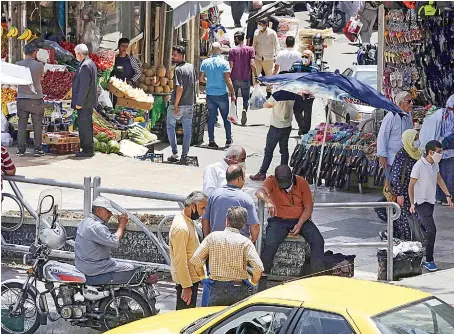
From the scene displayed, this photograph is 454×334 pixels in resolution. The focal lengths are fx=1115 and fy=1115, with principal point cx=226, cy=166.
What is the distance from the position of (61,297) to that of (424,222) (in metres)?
4.49

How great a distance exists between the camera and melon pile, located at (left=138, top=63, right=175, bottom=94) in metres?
21.3

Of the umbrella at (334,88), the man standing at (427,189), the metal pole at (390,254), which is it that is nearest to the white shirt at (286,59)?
the umbrella at (334,88)

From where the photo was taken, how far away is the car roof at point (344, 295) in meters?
7.49

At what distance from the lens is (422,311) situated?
7633 mm

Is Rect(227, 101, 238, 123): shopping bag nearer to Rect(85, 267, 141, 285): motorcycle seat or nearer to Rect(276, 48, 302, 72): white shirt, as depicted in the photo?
Rect(276, 48, 302, 72): white shirt

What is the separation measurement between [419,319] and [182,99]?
38.4 ft

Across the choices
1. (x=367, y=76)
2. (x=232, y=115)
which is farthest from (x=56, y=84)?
(x=367, y=76)

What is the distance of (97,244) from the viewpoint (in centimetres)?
1027

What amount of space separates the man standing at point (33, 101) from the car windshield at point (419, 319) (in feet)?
36.2

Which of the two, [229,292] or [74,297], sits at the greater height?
[229,292]

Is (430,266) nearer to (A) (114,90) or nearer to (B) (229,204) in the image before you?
(B) (229,204)

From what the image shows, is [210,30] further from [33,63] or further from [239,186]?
[239,186]

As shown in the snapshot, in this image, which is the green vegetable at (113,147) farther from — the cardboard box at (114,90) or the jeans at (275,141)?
the jeans at (275,141)

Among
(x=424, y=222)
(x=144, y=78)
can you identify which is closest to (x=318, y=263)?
(x=424, y=222)
